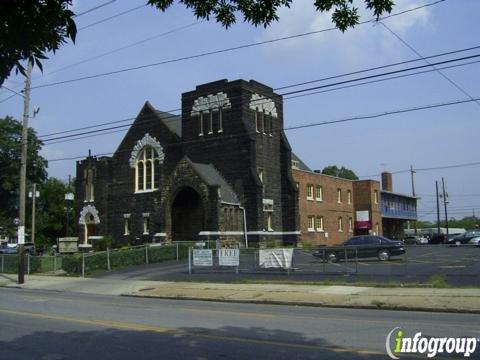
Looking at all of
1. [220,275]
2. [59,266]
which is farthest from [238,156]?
[220,275]

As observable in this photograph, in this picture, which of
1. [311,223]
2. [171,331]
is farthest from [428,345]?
[311,223]

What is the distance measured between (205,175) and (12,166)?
4098 cm

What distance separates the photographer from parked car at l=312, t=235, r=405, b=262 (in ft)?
79.4

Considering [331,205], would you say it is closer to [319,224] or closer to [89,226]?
[319,224]

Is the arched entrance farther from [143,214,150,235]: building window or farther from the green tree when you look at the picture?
the green tree

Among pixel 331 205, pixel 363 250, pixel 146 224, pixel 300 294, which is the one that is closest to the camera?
pixel 300 294

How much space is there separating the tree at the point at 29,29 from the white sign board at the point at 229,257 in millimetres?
21047

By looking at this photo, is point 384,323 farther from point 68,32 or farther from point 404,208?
point 404,208

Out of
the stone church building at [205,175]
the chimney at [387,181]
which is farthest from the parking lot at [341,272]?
the chimney at [387,181]

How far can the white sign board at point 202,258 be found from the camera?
27.0 metres

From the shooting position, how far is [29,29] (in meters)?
5.26

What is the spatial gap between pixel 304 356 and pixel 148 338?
3.25m

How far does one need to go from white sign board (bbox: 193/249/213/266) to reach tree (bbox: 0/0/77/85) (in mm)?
21913

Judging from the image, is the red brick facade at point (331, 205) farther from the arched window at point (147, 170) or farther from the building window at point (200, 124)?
the arched window at point (147, 170)
